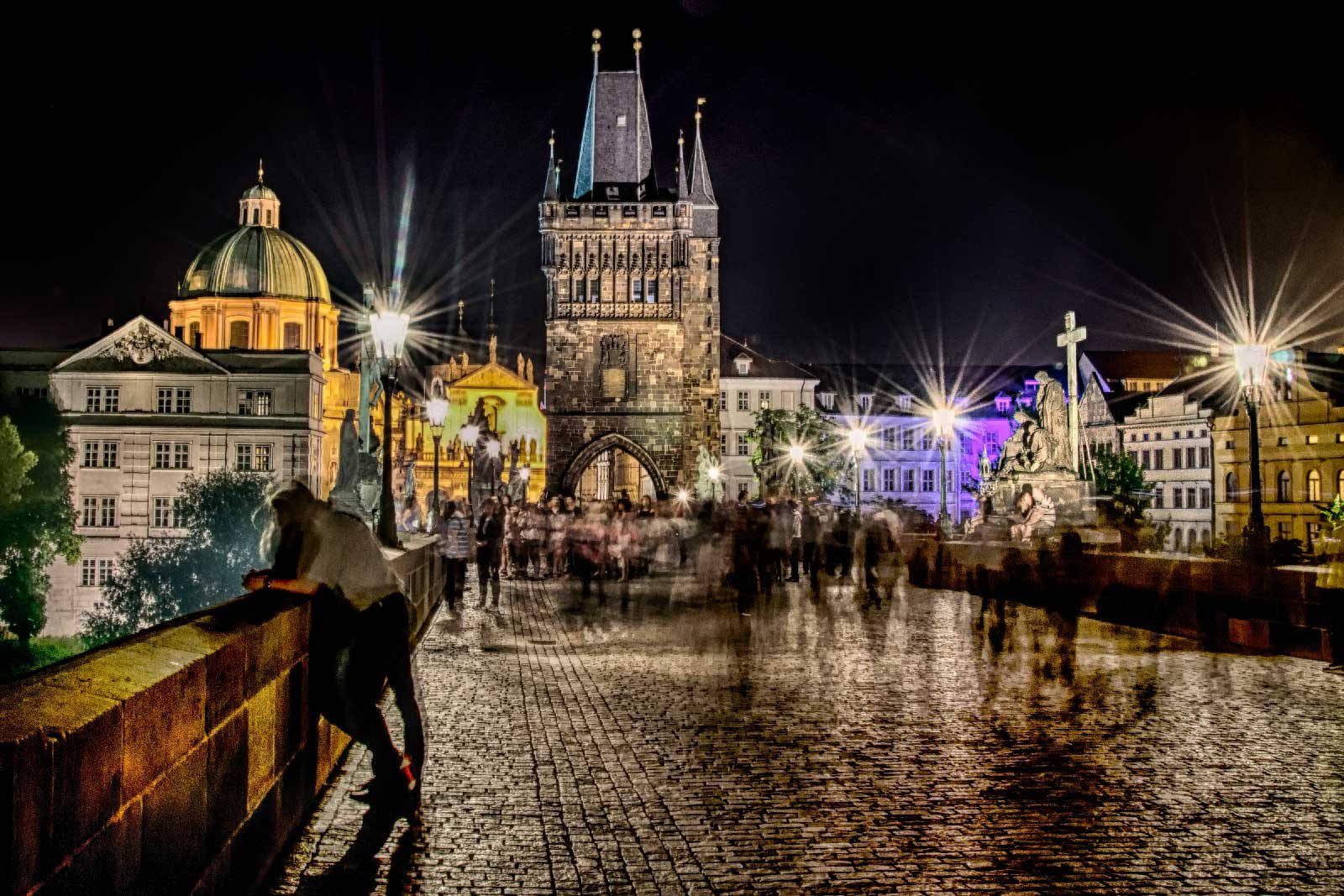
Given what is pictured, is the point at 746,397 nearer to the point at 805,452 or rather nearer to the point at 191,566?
the point at 805,452

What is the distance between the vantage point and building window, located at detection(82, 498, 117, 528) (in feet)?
240

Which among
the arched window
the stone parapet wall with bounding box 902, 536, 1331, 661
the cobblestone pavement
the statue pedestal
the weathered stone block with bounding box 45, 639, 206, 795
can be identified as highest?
the arched window

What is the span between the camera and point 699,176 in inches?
3115

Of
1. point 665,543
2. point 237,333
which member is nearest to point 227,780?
point 665,543

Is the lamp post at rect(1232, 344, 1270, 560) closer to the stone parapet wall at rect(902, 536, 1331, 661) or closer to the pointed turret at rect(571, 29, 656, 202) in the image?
the stone parapet wall at rect(902, 536, 1331, 661)

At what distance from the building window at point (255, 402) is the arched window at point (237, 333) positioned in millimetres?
12080

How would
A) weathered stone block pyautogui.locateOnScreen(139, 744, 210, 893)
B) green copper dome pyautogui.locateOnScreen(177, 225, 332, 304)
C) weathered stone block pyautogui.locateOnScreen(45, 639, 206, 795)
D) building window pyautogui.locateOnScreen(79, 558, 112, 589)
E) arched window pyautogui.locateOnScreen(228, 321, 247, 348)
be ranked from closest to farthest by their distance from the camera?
weathered stone block pyautogui.locateOnScreen(45, 639, 206, 795) < weathered stone block pyautogui.locateOnScreen(139, 744, 210, 893) < building window pyautogui.locateOnScreen(79, 558, 112, 589) < arched window pyautogui.locateOnScreen(228, 321, 247, 348) < green copper dome pyautogui.locateOnScreen(177, 225, 332, 304)

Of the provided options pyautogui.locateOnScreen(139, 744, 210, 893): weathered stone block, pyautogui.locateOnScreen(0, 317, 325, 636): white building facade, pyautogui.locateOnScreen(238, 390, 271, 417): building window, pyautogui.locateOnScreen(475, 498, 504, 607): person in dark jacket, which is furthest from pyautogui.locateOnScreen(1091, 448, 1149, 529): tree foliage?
pyautogui.locateOnScreen(139, 744, 210, 893): weathered stone block

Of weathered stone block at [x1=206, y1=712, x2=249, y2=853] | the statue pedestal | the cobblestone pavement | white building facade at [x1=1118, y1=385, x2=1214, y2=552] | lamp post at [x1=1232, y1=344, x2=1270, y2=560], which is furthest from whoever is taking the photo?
white building facade at [x1=1118, y1=385, x2=1214, y2=552]

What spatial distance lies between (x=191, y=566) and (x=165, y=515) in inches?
385

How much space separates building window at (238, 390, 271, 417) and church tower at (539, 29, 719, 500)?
18930mm

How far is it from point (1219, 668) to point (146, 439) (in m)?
71.5

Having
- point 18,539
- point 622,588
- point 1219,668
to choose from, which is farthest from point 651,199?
point 1219,668

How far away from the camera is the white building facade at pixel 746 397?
8606cm
